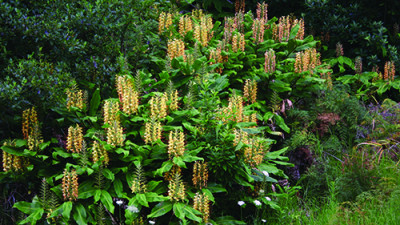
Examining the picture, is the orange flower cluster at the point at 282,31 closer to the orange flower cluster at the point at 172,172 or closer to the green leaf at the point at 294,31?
the green leaf at the point at 294,31

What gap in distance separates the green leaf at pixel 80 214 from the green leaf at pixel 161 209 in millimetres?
659

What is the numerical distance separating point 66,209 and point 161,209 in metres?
0.90

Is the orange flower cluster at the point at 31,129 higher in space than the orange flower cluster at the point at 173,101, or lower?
lower

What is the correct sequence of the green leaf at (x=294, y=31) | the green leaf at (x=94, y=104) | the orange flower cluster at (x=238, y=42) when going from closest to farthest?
the green leaf at (x=94, y=104), the orange flower cluster at (x=238, y=42), the green leaf at (x=294, y=31)

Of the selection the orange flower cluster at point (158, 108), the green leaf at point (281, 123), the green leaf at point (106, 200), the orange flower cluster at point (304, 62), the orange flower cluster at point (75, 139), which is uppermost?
the orange flower cluster at point (304, 62)

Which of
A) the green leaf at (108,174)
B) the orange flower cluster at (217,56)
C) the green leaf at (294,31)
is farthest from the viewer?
the green leaf at (294,31)

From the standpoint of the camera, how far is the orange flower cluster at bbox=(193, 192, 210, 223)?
4300mm

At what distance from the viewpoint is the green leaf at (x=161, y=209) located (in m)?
4.23

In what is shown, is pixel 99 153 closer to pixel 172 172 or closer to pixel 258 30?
pixel 172 172

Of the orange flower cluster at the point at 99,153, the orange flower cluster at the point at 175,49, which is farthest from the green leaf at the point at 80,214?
the orange flower cluster at the point at 175,49

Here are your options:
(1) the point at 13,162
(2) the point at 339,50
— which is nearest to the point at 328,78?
(2) the point at 339,50

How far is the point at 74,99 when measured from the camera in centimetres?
479

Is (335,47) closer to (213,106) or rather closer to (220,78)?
(220,78)

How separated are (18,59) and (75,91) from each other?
66 centimetres
